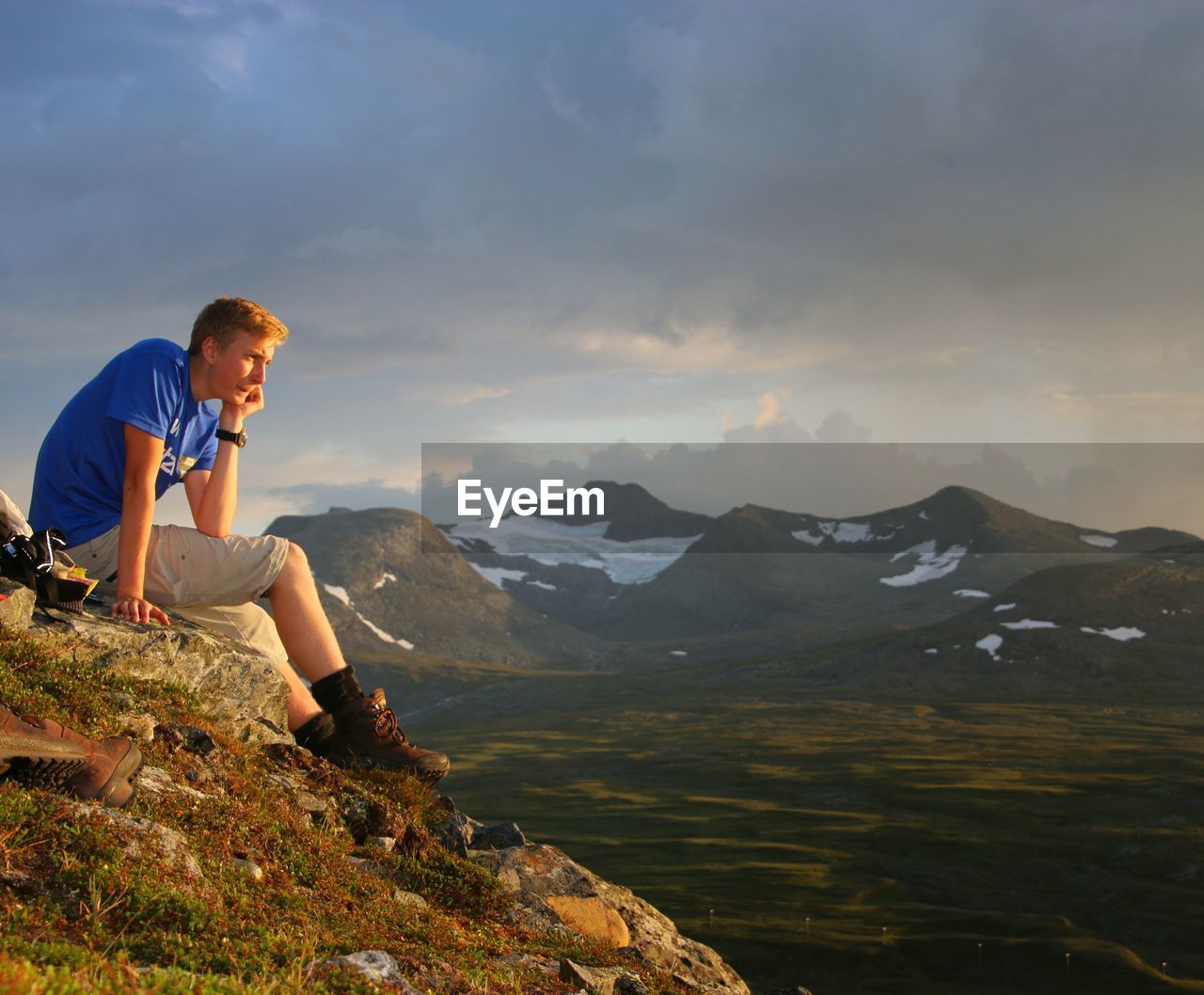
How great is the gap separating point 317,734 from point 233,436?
10.7ft

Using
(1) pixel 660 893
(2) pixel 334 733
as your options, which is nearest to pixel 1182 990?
(1) pixel 660 893

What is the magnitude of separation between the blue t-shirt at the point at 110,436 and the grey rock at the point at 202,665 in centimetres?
102

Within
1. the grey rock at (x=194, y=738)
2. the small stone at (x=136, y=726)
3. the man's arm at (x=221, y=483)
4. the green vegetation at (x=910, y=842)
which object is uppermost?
the man's arm at (x=221, y=483)

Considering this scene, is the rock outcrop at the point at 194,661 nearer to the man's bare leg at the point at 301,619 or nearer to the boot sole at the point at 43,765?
the man's bare leg at the point at 301,619

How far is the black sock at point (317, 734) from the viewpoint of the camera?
11508mm

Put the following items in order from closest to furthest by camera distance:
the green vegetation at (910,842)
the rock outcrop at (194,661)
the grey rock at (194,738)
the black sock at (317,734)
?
1. the grey rock at (194,738)
2. the rock outcrop at (194,661)
3. the black sock at (317,734)
4. the green vegetation at (910,842)

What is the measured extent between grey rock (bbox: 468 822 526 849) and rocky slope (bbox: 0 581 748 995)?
0.04m

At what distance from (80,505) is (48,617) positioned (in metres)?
1.17

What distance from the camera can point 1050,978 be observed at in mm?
82062

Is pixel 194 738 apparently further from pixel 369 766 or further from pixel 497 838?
pixel 497 838

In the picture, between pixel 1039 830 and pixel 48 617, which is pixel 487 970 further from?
pixel 1039 830

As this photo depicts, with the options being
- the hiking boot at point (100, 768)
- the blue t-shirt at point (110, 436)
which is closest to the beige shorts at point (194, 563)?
the blue t-shirt at point (110, 436)

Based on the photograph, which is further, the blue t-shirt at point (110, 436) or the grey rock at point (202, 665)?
the grey rock at point (202, 665)

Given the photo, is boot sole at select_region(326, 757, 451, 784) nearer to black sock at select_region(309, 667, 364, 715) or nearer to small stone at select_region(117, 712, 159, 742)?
black sock at select_region(309, 667, 364, 715)
